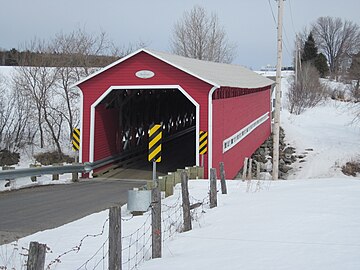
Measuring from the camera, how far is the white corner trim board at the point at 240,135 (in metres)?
15.1

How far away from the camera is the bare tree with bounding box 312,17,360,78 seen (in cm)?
8894

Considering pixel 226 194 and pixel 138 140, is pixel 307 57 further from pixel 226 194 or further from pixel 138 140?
pixel 226 194

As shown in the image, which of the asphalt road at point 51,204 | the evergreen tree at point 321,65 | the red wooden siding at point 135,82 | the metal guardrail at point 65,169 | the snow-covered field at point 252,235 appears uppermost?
the evergreen tree at point 321,65

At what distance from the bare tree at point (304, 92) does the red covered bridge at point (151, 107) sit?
83.6 feet

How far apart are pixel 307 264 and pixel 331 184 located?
19.3 ft

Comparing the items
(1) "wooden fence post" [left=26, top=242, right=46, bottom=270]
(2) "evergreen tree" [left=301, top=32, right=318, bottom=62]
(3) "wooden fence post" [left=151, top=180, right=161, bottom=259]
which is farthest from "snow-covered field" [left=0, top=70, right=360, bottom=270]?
(2) "evergreen tree" [left=301, top=32, right=318, bottom=62]

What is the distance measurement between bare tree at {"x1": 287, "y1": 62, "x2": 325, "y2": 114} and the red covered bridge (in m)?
25.5

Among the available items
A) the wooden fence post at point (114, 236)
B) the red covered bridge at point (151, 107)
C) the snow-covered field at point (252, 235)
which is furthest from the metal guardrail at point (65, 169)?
the wooden fence post at point (114, 236)

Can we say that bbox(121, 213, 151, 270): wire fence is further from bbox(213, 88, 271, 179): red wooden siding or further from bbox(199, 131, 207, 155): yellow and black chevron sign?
bbox(213, 88, 271, 179): red wooden siding

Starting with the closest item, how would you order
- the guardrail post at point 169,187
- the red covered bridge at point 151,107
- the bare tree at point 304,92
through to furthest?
the guardrail post at point 169,187 → the red covered bridge at point 151,107 → the bare tree at point 304,92

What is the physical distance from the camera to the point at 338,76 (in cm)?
7125

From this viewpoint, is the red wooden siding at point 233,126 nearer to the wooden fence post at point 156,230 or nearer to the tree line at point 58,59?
the wooden fence post at point 156,230

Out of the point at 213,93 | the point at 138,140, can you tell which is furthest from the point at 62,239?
the point at 138,140

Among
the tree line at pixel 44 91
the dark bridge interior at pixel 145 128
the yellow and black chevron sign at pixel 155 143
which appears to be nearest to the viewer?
the yellow and black chevron sign at pixel 155 143
